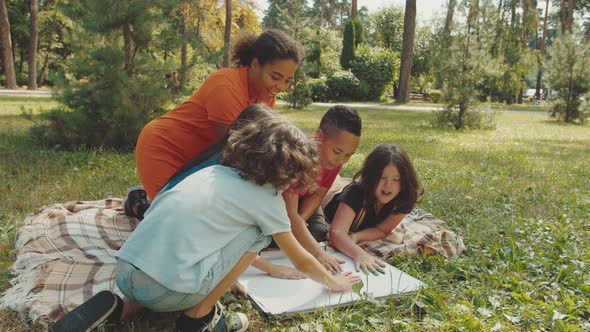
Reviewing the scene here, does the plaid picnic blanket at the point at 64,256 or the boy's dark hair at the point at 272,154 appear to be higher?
the boy's dark hair at the point at 272,154

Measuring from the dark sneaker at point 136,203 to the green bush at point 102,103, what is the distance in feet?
8.94

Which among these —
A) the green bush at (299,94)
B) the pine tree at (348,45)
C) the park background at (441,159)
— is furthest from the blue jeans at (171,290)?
the pine tree at (348,45)

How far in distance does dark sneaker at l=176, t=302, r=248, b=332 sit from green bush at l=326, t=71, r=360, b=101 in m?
21.4

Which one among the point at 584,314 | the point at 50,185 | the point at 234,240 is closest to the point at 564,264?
the point at 584,314

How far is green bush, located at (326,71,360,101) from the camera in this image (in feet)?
75.8

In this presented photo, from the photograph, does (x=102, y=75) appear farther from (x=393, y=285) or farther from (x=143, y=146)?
(x=393, y=285)

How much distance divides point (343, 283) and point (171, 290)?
92cm

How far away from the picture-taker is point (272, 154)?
74.7 inches

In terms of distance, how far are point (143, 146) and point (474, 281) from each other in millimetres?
Answer: 2171

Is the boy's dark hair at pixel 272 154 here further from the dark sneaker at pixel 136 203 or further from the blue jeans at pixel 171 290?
the dark sneaker at pixel 136 203

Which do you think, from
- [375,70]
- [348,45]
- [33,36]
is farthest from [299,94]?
[348,45]

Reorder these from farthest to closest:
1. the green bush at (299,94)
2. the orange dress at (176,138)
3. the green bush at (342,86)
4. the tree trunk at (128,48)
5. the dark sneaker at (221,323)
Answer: the green bush at (342,86) → the green bush at (299,94) → the tree trunk at (128,48) → the orange dress at (176,138) → the dark sneaker at (221,323)

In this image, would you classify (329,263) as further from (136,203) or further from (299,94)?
(299,94)

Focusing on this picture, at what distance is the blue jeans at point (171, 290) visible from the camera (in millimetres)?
1855
